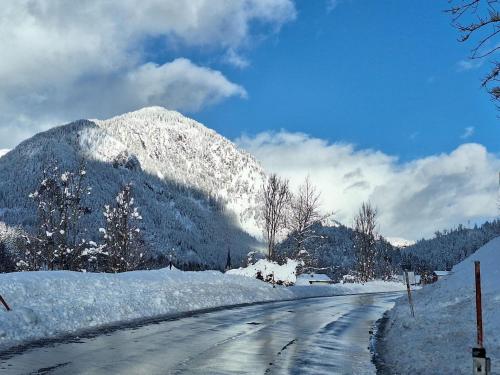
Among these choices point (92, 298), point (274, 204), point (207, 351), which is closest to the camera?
point (207, 351)

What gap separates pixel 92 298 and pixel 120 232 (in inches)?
956

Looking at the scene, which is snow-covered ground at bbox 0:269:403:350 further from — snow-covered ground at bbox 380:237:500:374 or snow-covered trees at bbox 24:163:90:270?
snow-covered trees at bbox 24:163:90:270

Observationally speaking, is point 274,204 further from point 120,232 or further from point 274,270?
point 120,232

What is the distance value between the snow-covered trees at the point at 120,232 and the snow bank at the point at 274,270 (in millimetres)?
8810

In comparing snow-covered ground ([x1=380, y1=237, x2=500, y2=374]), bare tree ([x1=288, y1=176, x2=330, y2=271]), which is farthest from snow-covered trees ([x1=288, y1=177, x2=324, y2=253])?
snow-covered ground ([x1=380, y1=237, x2=500, y2=374])

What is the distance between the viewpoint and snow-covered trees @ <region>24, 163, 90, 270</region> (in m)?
35.1

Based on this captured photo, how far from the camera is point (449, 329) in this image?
13148 millimetres

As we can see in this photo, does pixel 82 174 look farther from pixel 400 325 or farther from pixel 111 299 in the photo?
pixel 400 325

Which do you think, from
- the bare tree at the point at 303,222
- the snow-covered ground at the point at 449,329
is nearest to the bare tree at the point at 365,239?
the bare tree at the point at 303,222

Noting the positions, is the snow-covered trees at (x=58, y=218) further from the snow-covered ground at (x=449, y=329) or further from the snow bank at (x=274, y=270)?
the snow-covered ground at (x=449, y=329)

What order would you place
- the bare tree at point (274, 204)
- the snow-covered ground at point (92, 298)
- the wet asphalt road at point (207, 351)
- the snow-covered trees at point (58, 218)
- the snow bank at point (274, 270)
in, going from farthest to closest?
the bare tree at point (274, 204), the snow bank at point (274, 270), the snow-covered trees at point (58, 218), the snow-covered ground at point (92, 298), the wet asphalt road at point (207, 351)

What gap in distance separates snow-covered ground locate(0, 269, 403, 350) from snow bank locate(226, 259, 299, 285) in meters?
11.9

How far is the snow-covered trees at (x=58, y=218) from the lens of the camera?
1382 inches

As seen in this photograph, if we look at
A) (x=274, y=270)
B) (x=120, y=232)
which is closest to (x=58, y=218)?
(x=120, y=232)
